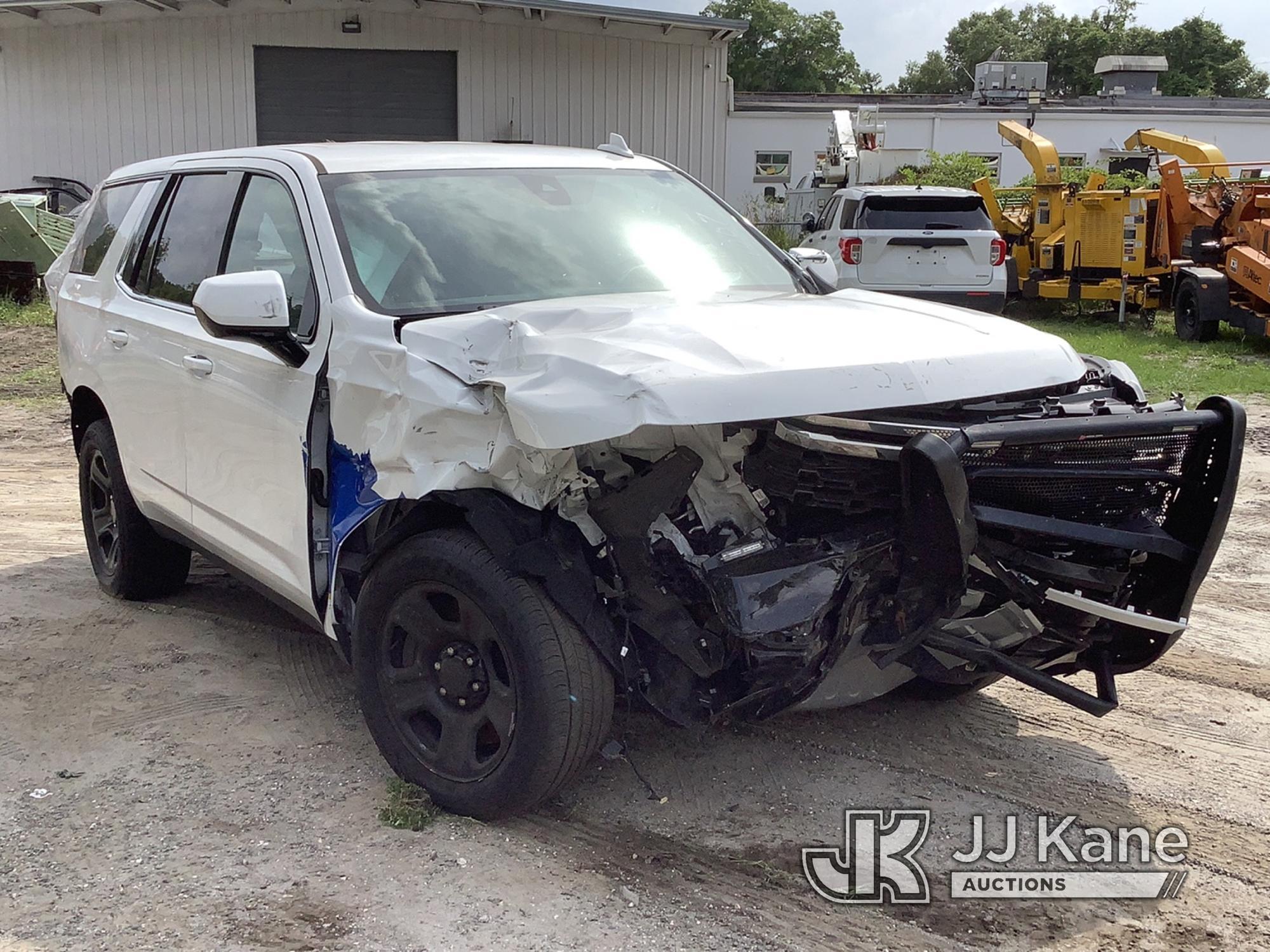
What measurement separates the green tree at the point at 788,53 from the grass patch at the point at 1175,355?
57.9 m

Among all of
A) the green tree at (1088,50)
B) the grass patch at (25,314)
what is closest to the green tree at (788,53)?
the green tree at (1088,50)

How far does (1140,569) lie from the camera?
3.31 m

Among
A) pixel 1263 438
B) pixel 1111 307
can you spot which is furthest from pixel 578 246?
pixel 1111 307

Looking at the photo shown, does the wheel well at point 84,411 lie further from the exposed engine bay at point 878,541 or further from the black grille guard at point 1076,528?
the black grille guard at point 1076,528

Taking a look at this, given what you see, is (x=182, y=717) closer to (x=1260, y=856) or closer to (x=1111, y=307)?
(x=1260, y=856)

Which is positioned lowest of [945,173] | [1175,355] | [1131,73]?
[1175,355]

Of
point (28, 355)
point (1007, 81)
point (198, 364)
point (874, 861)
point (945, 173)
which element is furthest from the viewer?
point (1007, 81)

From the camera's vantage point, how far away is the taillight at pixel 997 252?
14859 mm

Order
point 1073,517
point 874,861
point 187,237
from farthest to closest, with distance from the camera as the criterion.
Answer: point 187,237 < point 874,861 < point 1073,517

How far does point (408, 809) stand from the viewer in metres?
3.49

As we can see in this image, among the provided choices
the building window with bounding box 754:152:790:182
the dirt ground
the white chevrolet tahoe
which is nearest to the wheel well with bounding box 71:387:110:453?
the dirt ground

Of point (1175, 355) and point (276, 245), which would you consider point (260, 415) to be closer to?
point (276, 245)

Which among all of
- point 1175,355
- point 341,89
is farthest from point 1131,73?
point 1175,355

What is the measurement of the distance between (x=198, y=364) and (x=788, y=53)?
7339cm
